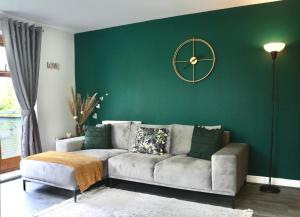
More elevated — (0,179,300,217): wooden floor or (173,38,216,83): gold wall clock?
(173,38,216,83): gold wall clock

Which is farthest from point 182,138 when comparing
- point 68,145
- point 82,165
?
point 68,145

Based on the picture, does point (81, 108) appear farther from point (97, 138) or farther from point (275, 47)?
point (275, 47)

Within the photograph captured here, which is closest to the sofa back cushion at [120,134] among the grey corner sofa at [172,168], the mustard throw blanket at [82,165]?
the grey corner sofa at [172,168]

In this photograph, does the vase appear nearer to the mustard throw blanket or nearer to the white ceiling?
the mustard throw blanket

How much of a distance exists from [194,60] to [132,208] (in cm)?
243

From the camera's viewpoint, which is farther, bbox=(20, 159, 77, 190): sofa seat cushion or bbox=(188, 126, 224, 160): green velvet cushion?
bbox=(188, 126, 224, 160): green velvet cushion

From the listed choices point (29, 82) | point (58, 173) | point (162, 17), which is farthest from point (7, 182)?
point (162, 17)

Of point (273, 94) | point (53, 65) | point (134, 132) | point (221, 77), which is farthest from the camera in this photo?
point (53, 65)

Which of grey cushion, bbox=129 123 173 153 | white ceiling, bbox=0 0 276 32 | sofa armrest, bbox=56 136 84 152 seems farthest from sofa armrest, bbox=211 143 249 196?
sofa armrest, bbox=56 136 84 152

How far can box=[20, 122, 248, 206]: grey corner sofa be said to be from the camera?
3100mm

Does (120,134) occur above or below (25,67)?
below

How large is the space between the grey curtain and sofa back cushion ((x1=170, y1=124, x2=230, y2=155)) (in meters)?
2.26

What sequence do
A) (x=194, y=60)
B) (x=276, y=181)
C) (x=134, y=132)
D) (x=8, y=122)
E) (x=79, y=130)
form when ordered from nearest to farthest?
1. (x=276, y=181)
2. (x=194, y=60)
3. (x=134, y=132)
4. (x=8, y=122)
5. (x=79, y=130)

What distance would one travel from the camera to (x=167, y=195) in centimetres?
356
